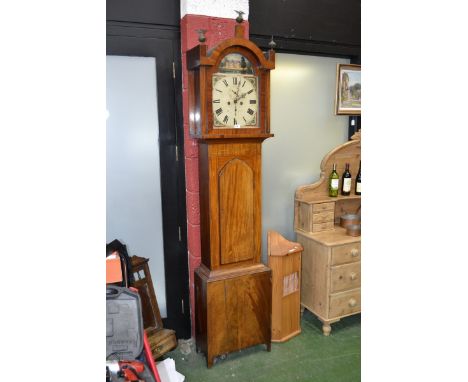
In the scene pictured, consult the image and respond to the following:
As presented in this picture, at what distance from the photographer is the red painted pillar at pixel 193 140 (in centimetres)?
235

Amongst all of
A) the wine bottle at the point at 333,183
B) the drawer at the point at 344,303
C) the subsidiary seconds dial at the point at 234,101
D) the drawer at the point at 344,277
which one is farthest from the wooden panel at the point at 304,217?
the subsidiary seconds dial at the point at 234,101

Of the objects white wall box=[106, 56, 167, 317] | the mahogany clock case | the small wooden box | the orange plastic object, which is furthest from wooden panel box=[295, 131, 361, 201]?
the orange plastic object

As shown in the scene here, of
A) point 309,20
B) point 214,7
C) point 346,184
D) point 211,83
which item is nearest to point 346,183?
point 346,184

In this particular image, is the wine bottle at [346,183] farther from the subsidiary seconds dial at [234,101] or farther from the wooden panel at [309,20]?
the subsidiary seconds dial at [234,101]

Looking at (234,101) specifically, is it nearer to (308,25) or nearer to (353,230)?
(308,25)

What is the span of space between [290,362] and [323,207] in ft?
3.82

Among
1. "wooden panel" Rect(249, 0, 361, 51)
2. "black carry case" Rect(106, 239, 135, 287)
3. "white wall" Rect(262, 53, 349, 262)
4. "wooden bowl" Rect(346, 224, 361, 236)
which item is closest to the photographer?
"black carry case" Rect(106, 239, 135, 287)

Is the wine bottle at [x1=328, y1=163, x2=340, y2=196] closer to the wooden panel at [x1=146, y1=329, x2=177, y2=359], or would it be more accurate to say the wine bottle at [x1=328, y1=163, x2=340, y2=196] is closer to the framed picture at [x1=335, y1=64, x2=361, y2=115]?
the framed picture at [x1=335, y1=64, x2=361, y2=115]

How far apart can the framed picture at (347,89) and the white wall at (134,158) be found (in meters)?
1.55

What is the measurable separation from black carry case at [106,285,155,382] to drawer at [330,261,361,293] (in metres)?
1.47

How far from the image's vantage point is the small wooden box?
271 cm
